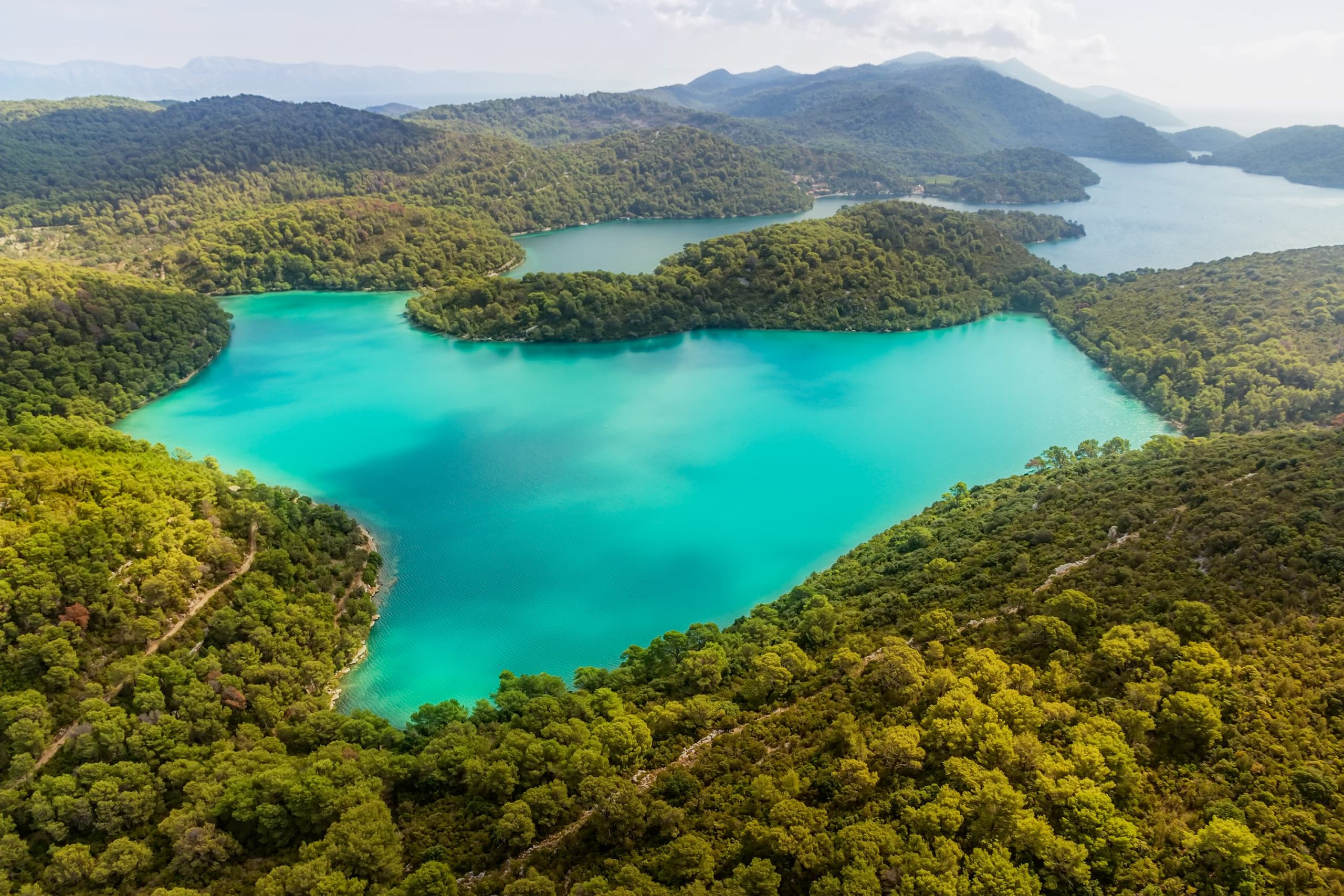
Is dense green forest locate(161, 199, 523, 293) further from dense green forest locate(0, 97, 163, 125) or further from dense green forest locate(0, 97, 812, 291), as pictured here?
dense green forest locate(0, 97, 163, 125)

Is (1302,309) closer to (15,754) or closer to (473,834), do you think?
(473,834)

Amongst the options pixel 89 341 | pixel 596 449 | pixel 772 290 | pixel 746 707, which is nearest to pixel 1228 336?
pixel 772 290

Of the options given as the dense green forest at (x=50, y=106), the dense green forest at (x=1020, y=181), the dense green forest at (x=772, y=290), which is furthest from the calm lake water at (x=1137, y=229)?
the dense green forest at (x=50, y=106)

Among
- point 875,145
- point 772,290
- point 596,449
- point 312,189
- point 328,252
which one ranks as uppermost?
point 875,145

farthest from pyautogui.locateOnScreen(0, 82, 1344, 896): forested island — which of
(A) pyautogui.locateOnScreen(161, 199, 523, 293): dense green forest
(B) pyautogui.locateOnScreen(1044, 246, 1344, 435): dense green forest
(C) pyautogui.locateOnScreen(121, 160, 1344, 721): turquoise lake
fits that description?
(A) pyautogui.locateOnScreen(161, 199, 523, 293): dense green forest

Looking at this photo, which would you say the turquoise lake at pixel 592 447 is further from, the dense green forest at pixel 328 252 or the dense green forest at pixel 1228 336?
the dense green forest at pixel 328 252

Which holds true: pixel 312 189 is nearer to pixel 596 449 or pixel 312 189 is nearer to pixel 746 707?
pixel 596 449
